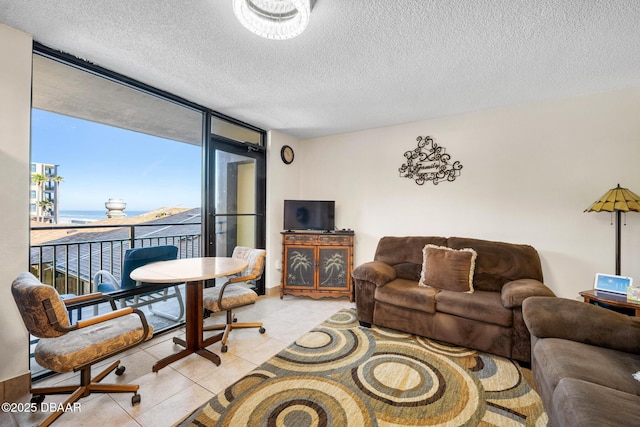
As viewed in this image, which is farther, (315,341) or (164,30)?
(315,341)

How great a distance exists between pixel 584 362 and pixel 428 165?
2.53m

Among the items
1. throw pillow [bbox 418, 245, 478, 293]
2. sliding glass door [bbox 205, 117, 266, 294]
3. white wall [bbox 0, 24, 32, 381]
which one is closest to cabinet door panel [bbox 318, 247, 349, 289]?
sliding glass door [bbox 205, 117, 266, 294]

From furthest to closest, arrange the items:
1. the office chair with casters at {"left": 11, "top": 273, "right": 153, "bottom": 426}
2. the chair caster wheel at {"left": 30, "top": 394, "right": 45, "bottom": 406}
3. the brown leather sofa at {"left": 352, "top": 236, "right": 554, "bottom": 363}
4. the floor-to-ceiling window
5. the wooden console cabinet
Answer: the wooden console cabinet
the floor-to-ceiling window
the brown leather sofa at {"left": 352, "top": 236, "right": 554, "bottom": 363}
the chair caster wheel at {"left": 30, "top": 394, "right": 45, "bottom": 406}
the office chair with casters at {"left": 11, "top": 273, "right": 153, "bottom": 426}

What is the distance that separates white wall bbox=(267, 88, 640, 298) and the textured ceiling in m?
0.32

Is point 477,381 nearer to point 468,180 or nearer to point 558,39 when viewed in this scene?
point 468,180

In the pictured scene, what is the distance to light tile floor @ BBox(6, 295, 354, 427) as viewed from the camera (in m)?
1.54

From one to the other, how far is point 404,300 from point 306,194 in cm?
247

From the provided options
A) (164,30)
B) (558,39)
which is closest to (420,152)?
(558,39)

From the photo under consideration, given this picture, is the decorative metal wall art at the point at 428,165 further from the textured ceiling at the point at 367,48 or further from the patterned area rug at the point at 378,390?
the patterned area rug at the point at 378,390

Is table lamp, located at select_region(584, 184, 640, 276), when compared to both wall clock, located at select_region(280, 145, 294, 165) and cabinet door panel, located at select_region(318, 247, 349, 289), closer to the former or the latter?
cabinet door panel, located at select_region(318, 247, 349, 289)

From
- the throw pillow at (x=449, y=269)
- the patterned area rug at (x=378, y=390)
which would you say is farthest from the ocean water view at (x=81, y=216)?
the throw pillow at (x=449, y=269)

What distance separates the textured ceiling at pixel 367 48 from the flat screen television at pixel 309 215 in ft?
4.87

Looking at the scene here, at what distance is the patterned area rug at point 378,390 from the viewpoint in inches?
60.2

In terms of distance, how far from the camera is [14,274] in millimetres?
1752
